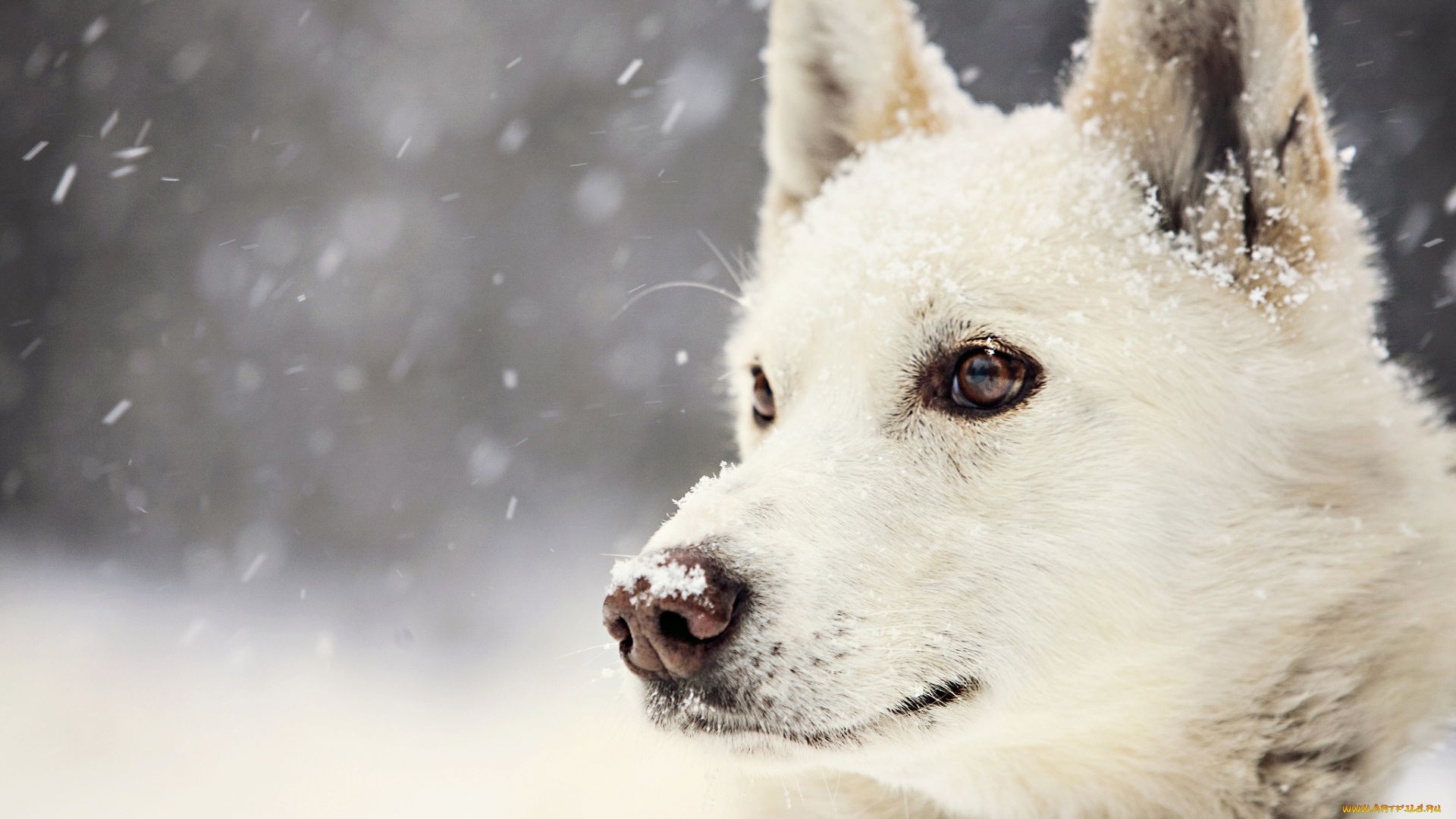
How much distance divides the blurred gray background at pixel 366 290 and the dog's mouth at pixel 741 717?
11.3 feet

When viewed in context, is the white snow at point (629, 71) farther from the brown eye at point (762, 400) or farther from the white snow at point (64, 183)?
the white snow at point (64, 183)

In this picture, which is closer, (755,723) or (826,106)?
(755,723)

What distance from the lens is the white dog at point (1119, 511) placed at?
4.62 ft

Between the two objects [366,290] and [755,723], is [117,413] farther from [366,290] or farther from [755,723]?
[755,723]

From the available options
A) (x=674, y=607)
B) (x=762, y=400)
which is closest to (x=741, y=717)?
(x=674, y=607)

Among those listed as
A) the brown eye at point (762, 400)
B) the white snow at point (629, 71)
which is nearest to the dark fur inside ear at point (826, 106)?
the brown eye at point (762, 400)

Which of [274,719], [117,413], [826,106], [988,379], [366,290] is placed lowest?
[117,413]

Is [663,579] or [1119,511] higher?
[1119,511]

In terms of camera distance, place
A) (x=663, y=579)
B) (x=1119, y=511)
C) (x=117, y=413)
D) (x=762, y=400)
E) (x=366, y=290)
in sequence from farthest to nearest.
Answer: (x=117, y=413) < (x=366, y=290) < (x=762, y=400) < (x=1119, y=511) < (x=663, y=579)

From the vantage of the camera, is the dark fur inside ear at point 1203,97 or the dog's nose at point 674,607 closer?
the dog's nose at point 674,607

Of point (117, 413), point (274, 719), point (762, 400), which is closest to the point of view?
point (762, 400)

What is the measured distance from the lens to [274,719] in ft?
14.8

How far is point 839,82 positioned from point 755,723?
1.69m

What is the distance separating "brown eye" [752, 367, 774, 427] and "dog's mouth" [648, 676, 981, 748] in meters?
0.88
